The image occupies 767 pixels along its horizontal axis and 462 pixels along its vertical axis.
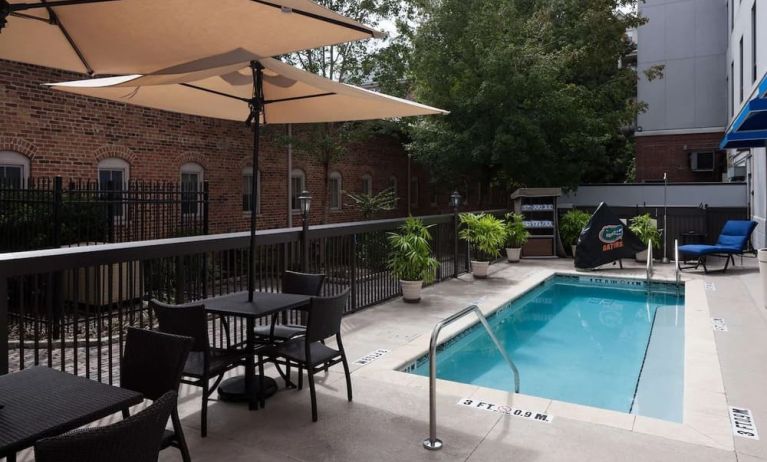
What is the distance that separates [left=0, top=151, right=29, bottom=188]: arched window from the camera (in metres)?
7.96

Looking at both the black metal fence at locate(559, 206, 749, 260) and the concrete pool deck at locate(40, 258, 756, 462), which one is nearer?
the concrete pool deck at locate(40, 258, 756, 462)

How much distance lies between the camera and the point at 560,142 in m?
13.5

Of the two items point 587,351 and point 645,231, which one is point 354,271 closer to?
point 587,351

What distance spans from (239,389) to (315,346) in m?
0.65

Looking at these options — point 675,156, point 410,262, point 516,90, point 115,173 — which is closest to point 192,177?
point 115,173

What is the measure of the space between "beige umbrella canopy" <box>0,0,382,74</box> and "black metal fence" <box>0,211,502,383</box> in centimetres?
126

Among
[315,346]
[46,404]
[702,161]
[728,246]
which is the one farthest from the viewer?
[702,161]

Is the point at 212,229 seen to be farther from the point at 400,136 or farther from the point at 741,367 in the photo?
the point at 741,367

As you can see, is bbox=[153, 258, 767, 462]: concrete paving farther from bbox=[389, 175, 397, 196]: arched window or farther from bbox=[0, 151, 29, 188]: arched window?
bbox=[389, 175, 397, 196]: arched window

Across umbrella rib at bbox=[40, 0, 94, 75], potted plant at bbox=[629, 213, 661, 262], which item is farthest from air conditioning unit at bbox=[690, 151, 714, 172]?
umbrella rib at bbox=[40, 0, 94, 75]

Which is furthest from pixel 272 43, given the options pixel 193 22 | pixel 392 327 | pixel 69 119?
pixel 69 119

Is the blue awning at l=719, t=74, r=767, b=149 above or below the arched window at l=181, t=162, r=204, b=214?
above

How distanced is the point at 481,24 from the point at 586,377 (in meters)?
9.98

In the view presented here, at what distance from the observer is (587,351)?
6.45m
